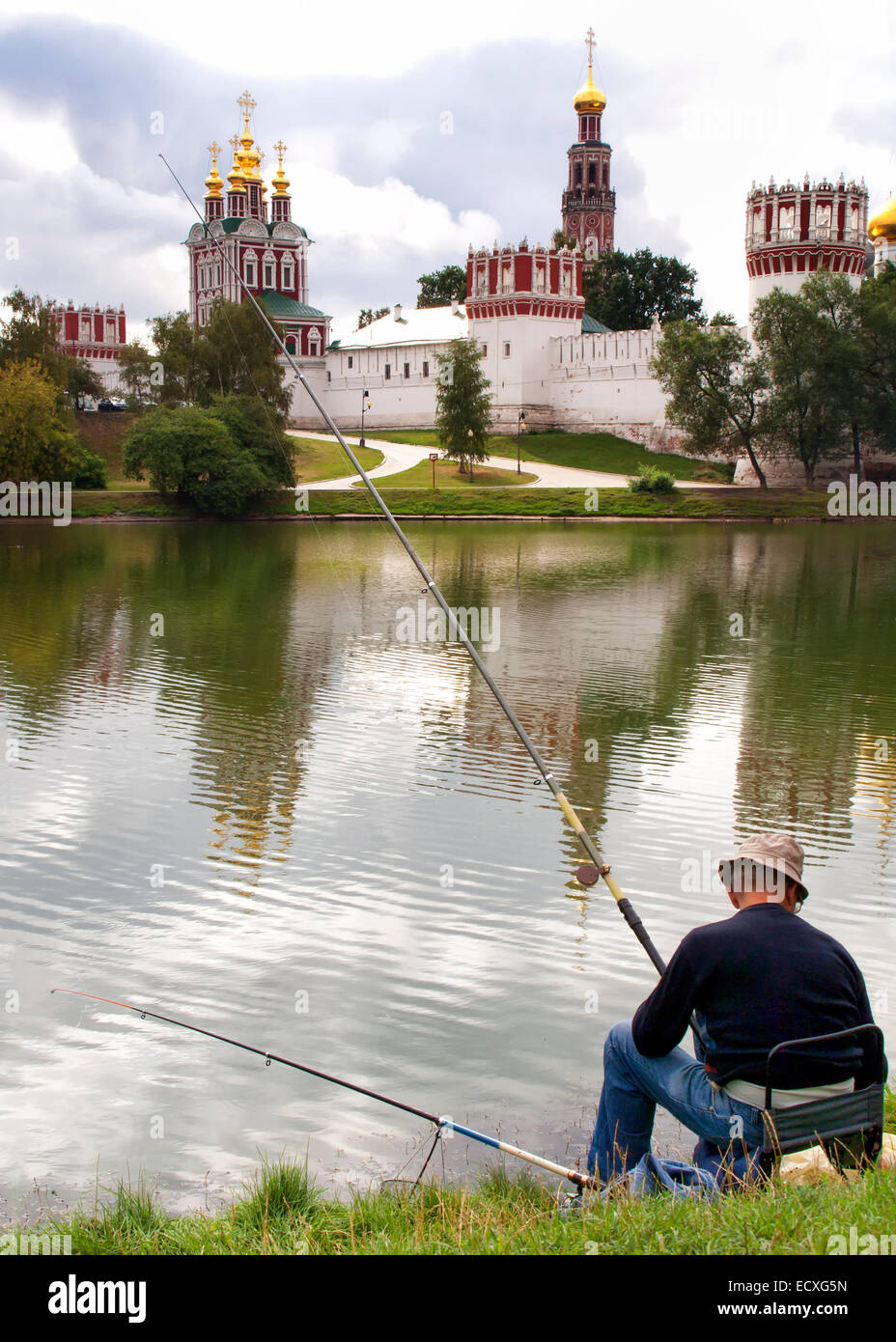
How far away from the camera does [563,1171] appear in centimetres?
453

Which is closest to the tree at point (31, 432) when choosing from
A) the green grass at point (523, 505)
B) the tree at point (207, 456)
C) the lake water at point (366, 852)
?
the green grass at point (523, 505)

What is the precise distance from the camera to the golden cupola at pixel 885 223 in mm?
53500

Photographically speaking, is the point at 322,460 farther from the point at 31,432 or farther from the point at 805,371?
the point at 805,371

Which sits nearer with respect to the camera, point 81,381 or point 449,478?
point 449,478

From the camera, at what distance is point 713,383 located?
57250mm

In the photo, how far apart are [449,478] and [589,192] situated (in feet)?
172

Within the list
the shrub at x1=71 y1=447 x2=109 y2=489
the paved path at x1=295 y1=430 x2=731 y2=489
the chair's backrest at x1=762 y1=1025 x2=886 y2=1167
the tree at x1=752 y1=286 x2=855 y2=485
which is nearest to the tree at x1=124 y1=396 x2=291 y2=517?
the shrub at x1=71 y1=447 x2=109 y2=489

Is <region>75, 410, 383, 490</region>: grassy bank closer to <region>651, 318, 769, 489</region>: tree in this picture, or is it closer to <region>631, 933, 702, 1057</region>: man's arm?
<region>651, 318, 769, 489</region>: tree

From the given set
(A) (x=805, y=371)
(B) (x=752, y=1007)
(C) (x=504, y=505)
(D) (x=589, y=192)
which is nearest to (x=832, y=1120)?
(B) (x=752, y=1007)

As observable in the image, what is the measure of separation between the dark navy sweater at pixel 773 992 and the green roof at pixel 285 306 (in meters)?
90.5

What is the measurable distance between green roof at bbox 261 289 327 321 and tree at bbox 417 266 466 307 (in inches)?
429

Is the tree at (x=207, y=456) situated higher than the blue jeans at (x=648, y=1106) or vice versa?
the tree at (x=207, y=456)

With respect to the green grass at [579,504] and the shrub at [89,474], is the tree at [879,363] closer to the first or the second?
the green grass at [579,504]
